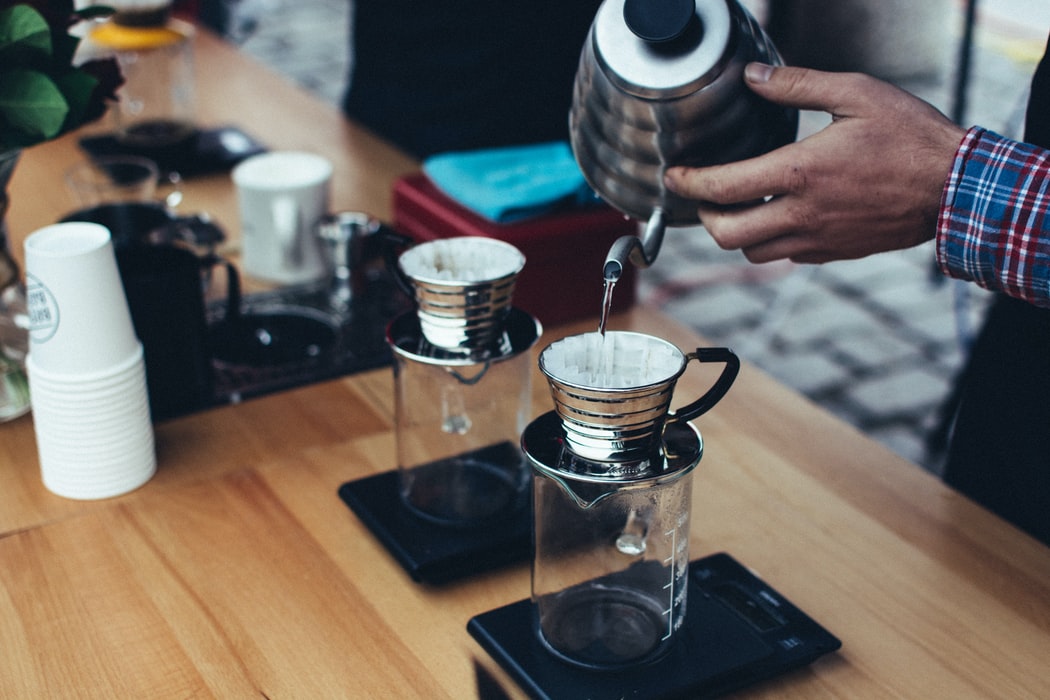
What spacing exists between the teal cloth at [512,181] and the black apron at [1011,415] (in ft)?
1.73

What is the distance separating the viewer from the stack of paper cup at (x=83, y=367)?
0.96 m

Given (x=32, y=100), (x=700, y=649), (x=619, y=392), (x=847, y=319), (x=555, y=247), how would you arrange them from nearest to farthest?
(x=619, y=392) → (x=700, y=649) → (x=32, y=100) → (x=555, y=247) → (x=847, y=319)

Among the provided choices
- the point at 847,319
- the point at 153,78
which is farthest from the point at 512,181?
the point at 847,319

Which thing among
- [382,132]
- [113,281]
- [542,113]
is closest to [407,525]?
[113,281]

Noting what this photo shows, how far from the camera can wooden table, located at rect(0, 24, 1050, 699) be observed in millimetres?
860

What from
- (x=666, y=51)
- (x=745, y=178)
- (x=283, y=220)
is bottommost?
(x=283, y=220)

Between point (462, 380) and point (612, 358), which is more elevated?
point (612, 358)

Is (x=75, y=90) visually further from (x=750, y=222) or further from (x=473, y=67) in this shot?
(x=473, y=67)

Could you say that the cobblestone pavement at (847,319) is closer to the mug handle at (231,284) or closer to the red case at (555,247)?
the red case at (555,247)

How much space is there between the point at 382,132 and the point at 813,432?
3.94 ft

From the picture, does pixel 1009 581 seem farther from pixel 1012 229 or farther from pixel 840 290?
pixel 840 290

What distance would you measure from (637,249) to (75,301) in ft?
1.63

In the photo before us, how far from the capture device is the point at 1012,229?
882 mm

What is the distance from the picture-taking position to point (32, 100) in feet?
3.53
